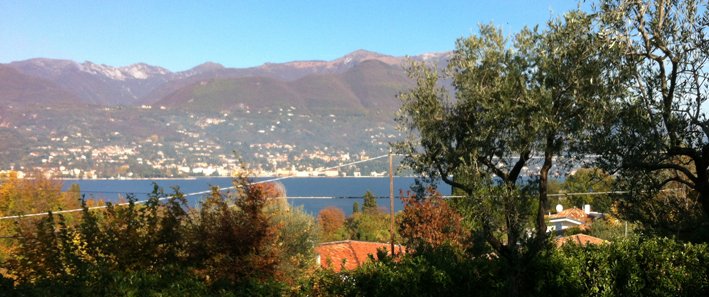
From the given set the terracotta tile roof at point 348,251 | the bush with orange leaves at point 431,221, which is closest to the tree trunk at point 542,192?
the bush with orange leaves at point 431,221

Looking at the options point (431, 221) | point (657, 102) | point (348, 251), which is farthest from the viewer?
point (348, 251)

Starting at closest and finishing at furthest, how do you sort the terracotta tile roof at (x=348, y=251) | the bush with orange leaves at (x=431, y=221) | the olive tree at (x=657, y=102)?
the olive tree at (x=657, y=102) < the bush with orange leaves at (x=431, y=221) < the terracotta tile roof at (x=348, y=251)

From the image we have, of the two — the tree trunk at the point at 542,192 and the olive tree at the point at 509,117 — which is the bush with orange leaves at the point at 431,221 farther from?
the tree trunk at the point at 542,192

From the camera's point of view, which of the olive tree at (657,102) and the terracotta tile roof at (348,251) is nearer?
the olive tree at (657,102)

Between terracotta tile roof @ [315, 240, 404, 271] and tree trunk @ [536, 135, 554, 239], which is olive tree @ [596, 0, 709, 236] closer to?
tree trunk @ [536, 135, 554, 239]

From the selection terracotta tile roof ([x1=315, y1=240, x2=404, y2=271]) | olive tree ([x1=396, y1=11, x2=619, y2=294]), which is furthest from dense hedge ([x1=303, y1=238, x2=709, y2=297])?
terracotta tile roof ([x1=315, y1=240, x2=404, y2=271])

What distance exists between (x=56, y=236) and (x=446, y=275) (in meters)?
7.30

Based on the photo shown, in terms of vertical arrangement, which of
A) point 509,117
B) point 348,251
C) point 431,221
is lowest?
point 348,251

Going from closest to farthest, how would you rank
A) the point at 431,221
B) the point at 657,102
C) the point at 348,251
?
the point at 657,102 → the point at 431,221 → the point at 348,251

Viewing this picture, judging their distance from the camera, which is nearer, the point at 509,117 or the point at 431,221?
the point at 509,117

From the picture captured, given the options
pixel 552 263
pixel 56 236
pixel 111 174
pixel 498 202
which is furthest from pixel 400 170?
pixel 111 174

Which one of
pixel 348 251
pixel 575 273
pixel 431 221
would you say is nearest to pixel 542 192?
pixel 575 273

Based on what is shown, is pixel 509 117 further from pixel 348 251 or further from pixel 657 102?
pixel 348 251

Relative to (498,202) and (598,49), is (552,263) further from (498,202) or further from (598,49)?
(598,49)
